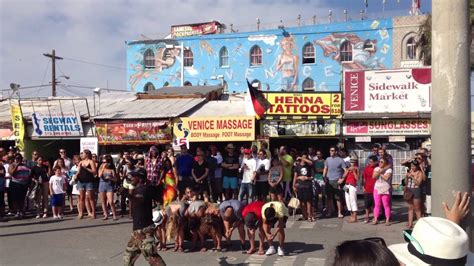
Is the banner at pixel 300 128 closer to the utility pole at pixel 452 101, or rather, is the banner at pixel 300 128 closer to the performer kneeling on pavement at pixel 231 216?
the performer kneeling on pavement at pixel 231 216

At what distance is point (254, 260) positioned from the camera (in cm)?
843

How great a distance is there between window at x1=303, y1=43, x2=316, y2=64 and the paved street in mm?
24907

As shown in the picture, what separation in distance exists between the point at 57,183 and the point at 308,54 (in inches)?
1063

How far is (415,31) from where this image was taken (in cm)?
3369

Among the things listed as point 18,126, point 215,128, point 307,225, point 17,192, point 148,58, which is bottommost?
point 307,225

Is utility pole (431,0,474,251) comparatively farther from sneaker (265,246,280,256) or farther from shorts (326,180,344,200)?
shorts (326,180,344,200)

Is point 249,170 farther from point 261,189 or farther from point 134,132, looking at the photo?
point 134,132

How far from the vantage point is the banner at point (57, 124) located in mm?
19484

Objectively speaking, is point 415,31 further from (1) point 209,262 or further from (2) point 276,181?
(1) point 209,262

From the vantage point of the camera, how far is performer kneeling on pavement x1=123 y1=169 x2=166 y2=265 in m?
6.84

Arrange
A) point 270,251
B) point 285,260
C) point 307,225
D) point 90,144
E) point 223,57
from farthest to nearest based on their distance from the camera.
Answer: point 223,57 → point 90,144 → point 307,225 → point 270,251 → point 285,260

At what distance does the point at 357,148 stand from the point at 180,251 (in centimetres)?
946

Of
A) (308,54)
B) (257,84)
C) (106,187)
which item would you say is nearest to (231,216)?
(106,187)

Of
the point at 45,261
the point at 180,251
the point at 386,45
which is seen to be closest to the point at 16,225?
the point at 45,261
